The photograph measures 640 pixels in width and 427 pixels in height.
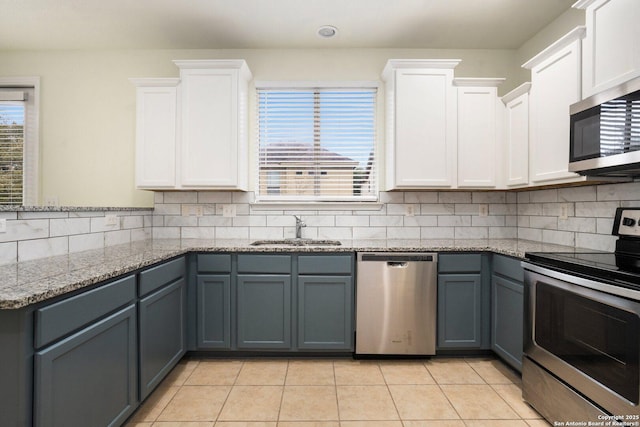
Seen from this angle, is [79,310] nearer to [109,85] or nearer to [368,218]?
[368,218]

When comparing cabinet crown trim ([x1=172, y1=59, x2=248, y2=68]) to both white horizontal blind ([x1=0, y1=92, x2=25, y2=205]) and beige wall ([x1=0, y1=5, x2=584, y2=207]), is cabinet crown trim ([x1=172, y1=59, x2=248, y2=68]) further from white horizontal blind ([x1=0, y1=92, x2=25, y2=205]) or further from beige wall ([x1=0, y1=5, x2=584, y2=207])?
white horizontal blind ([x1=0, y1=92, x2=25, y2=205])

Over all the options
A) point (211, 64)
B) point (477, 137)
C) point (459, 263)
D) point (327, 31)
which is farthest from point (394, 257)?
point (211, 64)

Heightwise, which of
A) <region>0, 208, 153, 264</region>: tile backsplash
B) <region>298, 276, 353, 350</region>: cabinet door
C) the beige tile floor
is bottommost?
the beige tile floor

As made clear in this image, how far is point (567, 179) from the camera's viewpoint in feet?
6.88

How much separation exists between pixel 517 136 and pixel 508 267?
1112 millimetres

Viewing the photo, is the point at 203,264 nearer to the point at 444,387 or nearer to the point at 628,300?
the point at 444,387

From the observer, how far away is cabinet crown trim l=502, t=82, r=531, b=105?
97.8 inches

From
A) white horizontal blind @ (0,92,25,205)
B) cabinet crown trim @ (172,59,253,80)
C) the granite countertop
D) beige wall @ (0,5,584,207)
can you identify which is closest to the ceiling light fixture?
beige wall @ (0,5,584,207)

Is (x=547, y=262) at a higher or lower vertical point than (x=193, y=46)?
lower

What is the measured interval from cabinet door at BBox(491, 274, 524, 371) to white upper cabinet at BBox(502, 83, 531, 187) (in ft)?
2.80

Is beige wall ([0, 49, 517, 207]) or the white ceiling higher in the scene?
the white ceiling

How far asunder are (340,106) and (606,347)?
2.64 metres

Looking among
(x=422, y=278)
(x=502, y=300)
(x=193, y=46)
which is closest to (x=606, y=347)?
(x=502, y=300)

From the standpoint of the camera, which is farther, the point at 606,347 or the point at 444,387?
the point at 444,387
